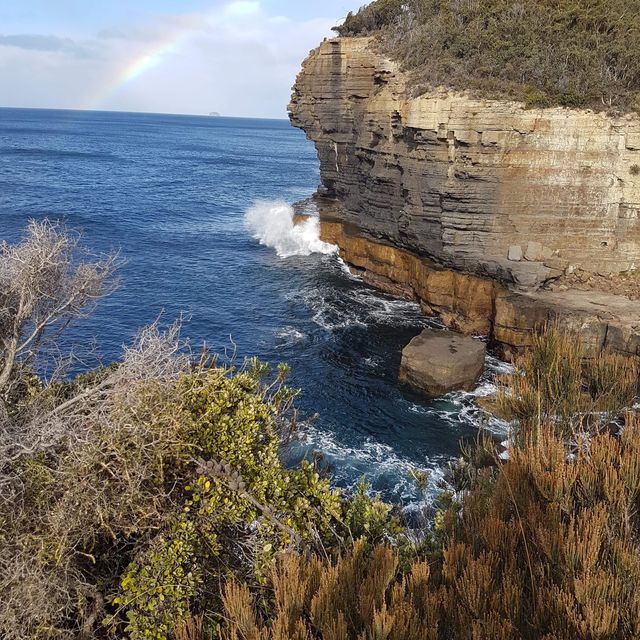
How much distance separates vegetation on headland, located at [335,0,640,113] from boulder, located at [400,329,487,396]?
13.6 m

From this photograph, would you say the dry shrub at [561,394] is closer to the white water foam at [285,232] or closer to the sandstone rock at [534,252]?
the sandstone rock at [534,252]

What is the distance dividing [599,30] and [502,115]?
45.2 feet

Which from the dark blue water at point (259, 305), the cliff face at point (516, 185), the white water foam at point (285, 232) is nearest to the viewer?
the dark blue water at point (259, 305)

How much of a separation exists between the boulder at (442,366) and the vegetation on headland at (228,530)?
1488cm

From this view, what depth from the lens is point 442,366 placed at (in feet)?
85.8

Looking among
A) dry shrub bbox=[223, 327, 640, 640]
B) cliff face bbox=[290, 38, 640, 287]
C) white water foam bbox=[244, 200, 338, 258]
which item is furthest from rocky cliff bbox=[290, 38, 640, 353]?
dry shrub bbox=[223, 327, 640, 640]

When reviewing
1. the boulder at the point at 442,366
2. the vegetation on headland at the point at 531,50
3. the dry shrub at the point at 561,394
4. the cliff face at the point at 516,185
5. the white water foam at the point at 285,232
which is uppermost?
the vegetation on headland at the point at 531,50

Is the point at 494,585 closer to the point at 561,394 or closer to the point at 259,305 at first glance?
the point at 561,394

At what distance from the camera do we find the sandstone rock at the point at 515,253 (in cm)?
3120

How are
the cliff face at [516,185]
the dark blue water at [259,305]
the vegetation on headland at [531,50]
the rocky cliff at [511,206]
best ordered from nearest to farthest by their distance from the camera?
1. the dark blue water at [259,305]
2. the rocky cliff at [511,206]
3. the cliff face at [516,185]
4. the vegetation on headland at [531,50]

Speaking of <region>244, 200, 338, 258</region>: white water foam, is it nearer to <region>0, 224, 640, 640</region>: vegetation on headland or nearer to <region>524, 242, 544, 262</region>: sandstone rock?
<region>524, 242, 544, 262</region>: sandstone rock

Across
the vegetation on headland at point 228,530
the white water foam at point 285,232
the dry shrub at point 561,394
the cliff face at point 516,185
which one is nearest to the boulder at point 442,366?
the cliff face at point 516,185

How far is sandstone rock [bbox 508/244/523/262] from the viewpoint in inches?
1228

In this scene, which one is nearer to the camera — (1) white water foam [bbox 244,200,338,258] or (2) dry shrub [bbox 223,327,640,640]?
(2) dry shrub [bbox 223,327,640,640]
